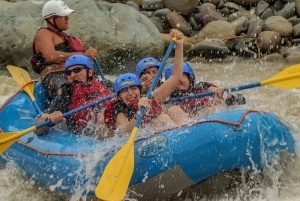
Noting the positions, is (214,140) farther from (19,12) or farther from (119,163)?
(19,12)

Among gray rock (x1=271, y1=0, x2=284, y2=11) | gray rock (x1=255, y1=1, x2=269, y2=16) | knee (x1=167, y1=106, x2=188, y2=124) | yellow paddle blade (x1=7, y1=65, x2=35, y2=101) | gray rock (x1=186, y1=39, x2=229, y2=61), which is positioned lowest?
gray rock (x1=271, y1=0, x2=284, y2=11)

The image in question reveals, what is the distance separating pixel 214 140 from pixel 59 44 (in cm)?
286

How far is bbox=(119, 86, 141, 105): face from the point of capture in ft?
15.3

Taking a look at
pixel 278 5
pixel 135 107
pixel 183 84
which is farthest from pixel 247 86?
pixel 278 5

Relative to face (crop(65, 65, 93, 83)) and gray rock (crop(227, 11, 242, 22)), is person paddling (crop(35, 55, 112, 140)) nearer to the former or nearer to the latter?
face (crop(65, 65, 93, 83))

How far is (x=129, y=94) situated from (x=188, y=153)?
865 mm

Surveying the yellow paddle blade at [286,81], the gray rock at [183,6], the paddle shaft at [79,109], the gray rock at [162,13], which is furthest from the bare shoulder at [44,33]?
the gray rock at [183,6]

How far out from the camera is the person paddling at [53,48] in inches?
240

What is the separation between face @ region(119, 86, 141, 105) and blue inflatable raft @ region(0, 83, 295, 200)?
415 millimetres

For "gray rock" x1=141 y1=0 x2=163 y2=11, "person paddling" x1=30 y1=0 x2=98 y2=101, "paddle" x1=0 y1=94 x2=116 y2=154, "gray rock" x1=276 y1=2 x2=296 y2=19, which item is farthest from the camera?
"gray rock" x1=141 y1=0 x2=163 y2=11

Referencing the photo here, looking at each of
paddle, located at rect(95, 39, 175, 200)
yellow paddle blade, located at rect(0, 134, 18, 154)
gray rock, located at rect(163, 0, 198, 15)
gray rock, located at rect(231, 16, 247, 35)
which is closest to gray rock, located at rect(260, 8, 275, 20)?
gray rock, located at rect(231, 16, 247, 35)

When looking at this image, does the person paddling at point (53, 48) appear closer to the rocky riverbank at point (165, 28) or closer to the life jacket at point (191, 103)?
the life jacket at point (191, 103)

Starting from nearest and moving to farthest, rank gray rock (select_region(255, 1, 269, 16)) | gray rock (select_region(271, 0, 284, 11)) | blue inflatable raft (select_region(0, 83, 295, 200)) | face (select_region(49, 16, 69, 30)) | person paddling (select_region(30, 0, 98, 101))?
blue inflatable raft (select_region(0, 83, 295, 200)), person paddling (select_region(30, 0, 98, 101)), face (select_region(49, 16, 69, 30)), gray rock (select_region(255, 1, 269, 16)), gray rock (select_region(271, 0, 284, 11))

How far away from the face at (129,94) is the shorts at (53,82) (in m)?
1.39
